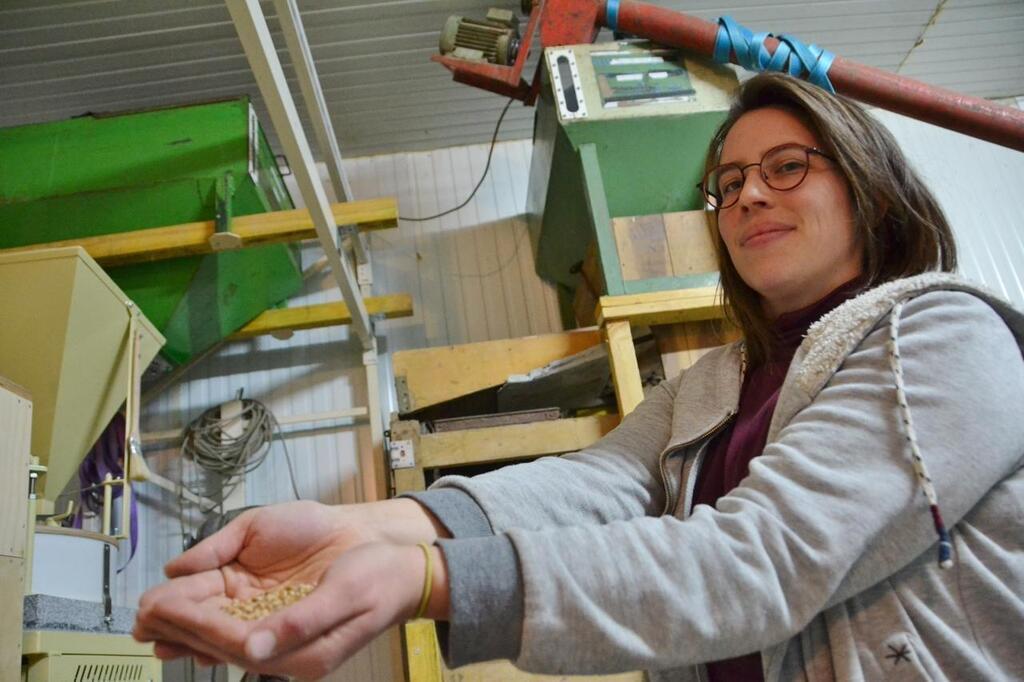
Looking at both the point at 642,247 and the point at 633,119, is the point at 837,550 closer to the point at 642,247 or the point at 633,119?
the point at 642,247

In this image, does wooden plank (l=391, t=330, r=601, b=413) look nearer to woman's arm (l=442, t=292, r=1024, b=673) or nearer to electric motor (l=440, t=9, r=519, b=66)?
electric motor (l=440, t=9, r=519, b=66)

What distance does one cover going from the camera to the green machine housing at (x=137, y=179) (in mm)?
2533

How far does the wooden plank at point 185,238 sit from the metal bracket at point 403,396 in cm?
64

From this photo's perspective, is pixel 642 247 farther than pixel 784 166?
Yes

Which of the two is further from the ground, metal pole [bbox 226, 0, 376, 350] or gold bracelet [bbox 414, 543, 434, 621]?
metal pole [bbox 226, 0, 376, 350]

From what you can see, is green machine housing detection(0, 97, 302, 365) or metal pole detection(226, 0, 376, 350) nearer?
metal pole detection(226, 0, 376, 350)

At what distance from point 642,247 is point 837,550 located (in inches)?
65.0

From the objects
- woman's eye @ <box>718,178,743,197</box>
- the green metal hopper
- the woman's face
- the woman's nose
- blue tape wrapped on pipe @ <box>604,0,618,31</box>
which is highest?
blue tape wrapped on pipe @ <box>604,0,618,31</box>

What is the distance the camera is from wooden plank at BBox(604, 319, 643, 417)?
194cm

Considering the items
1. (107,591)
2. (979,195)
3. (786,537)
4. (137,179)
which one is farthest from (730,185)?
(979,195)

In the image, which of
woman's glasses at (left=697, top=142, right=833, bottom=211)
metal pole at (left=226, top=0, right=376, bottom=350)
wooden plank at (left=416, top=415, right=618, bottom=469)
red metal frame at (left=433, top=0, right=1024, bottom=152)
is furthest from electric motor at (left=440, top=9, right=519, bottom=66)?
woman's glasses at (left=697, top=142, right=833, bottom=211)

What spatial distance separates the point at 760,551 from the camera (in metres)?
0.56

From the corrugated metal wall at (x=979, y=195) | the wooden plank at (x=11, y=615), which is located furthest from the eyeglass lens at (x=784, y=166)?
the corrugated metal wall at (x=979, y=195)

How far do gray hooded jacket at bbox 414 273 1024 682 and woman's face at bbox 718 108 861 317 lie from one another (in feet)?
0.58
